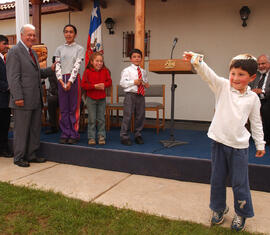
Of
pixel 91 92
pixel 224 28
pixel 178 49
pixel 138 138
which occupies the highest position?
pixel 224 28

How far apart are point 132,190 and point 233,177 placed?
44.8 inches

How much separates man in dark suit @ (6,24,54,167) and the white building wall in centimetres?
395

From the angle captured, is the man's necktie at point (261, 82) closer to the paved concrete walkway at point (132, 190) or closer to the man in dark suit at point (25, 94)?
the paved concrete walkway at point (132, 190)

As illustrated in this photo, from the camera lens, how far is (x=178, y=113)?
682cm

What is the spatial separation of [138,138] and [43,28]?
6.11 metres

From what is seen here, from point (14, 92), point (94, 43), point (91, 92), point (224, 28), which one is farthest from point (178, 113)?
point (14, 92)

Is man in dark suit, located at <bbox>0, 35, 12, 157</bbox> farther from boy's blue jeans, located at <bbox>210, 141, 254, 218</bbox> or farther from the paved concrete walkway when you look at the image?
boy's blue jeans, located at <bbox>210, 141, 254, 218</bbox>

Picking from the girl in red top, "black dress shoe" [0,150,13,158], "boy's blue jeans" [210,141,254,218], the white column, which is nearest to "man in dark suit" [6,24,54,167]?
"black dress shoe" [0,150,13,158]

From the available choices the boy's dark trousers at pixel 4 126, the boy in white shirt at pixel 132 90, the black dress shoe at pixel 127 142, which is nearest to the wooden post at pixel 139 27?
the boy in white shirt at pixel 132 90

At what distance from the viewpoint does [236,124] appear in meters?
1.85

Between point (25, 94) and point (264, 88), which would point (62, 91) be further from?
point (264, 88)

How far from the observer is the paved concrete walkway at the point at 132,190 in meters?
2.22

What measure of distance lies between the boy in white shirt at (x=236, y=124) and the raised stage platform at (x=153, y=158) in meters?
0.93

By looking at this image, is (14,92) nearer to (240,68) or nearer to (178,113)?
(240,68)
